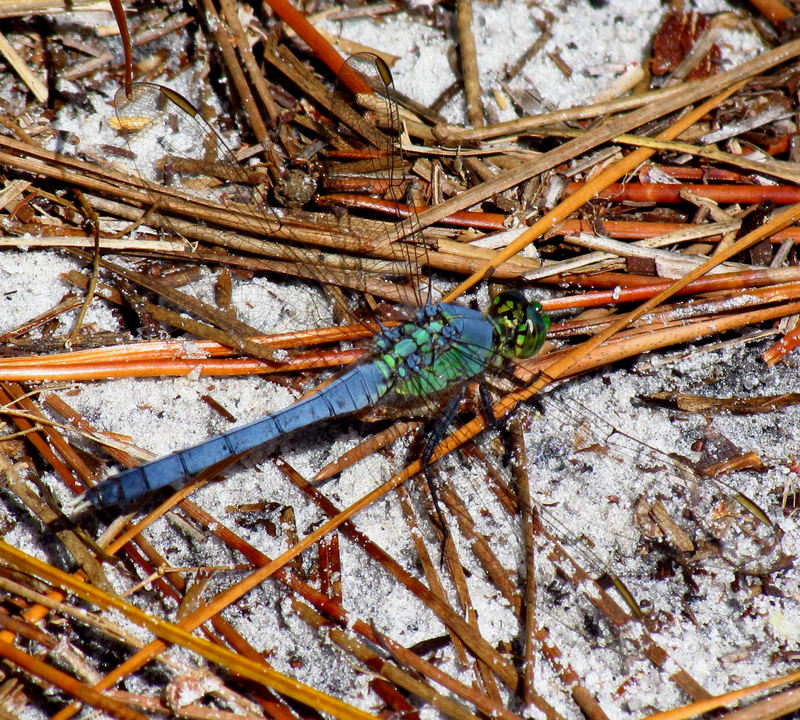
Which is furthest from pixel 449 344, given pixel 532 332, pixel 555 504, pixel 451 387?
pixel 555 504

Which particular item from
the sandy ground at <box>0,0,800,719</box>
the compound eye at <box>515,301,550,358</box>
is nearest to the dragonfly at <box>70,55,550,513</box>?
the compound eye at <box>515,301,550,358</box>

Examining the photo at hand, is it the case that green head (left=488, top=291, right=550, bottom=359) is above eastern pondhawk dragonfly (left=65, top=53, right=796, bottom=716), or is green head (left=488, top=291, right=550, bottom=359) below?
above

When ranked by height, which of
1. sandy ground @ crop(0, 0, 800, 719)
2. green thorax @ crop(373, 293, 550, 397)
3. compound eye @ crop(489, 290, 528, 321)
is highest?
compound eye @ crop(489, 290, 528, 321)

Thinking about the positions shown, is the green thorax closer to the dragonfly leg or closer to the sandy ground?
the dragonfly leg

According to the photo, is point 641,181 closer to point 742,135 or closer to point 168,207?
point 742,135

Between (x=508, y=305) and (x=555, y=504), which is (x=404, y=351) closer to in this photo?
(x=508, y=305)

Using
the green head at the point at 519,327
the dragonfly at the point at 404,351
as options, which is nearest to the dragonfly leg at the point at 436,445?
the dragonfly at the point at 404,351

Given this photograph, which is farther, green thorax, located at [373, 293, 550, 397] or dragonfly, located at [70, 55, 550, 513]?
green thorax, located at [373, 293, 550, 397]

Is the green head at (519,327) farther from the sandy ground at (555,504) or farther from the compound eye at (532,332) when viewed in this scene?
the sandy ground at (555,504)

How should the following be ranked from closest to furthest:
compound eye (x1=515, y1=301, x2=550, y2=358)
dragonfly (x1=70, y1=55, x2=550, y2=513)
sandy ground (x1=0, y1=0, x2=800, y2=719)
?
sandy ground (x1=0, y1=0, x2=800, y2=719)
dragonfly (x1=70, y1=55, x2=550, y2=513)
compound eye (x1=515, y1=301, x2=550, y2=358)
